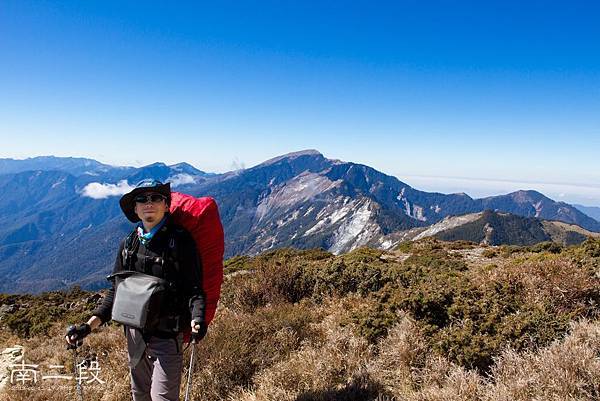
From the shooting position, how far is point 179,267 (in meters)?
3.70

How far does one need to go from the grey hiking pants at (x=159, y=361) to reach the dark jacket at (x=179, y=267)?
0.32m

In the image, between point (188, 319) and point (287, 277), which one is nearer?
point (188, 319)

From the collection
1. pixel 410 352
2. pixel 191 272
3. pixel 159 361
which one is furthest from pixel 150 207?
pixel 410 352

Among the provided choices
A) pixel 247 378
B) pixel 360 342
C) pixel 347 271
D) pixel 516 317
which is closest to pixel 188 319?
pixel 247 378

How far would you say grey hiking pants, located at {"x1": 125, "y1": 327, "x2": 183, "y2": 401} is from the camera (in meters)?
3.73

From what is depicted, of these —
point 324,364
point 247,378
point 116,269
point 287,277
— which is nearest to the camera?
point 116,269

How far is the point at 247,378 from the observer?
17.1ft

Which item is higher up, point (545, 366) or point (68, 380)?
point (545, 366)

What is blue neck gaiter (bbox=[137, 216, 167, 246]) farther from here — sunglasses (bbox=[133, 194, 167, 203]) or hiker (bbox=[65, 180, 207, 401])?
sunglasses (bbox=[133, 194, 167, 203])

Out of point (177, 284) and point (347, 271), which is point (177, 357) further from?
point (347, 271)

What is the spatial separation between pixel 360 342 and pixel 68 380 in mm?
5016

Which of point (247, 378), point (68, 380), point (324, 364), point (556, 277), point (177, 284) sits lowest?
point (68, 380)

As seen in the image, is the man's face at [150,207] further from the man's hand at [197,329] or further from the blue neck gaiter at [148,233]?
the man's hand at [197,329]

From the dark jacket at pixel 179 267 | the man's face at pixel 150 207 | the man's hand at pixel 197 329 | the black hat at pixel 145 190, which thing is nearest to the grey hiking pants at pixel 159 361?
the dark jacket at pixel 179 267
